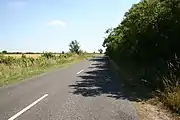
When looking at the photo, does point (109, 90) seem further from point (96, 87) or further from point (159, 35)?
point (159, 35)

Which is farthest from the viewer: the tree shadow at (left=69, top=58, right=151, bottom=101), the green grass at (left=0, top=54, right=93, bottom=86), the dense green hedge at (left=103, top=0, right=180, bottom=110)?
the green grass at (left=0, top=54, right=93, bottom=86)

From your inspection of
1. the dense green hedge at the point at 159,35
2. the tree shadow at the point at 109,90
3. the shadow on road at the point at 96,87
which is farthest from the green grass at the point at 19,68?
the dense green hedge at the point at 159,35

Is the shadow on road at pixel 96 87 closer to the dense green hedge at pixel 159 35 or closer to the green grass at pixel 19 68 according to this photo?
the dense green hedge at pixel 159 35

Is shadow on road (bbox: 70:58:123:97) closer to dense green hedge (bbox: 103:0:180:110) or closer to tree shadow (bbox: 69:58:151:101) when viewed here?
tree shadow (bbox: 69:58:151:101)

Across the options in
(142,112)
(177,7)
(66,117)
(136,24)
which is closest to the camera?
(66,117)

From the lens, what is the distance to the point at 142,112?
830 centimetres

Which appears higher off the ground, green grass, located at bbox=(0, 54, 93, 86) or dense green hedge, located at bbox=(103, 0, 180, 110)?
dense green hedge, located at bbox=(103, 0, 180, 110)

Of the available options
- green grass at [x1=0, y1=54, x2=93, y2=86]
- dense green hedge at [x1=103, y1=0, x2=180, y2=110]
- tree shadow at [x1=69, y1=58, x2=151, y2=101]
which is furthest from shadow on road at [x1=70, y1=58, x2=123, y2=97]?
green grass at [x1=0, y1=54, x2=93, y2=86]

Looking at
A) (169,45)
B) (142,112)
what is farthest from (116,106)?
(169,45)

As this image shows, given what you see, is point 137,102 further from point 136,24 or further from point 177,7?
point 136,24

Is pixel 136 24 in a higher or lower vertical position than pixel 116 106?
higher

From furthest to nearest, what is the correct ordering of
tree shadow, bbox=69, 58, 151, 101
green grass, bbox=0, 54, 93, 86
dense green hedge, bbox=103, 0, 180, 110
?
green grass, bbox=0, 54, 93, 86, dense green hedge, bbox=103, 0, 180, 110, tree shadow, bbox=69, 58, 151, 101

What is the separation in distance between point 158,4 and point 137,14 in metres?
2.29

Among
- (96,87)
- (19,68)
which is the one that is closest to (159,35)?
(96,87)
